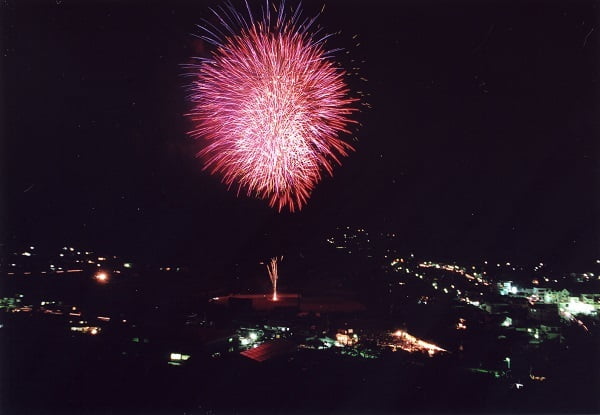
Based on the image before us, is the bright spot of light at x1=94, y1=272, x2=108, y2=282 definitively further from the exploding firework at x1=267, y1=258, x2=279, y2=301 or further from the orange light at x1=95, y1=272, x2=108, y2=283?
the exploding firework at x1=267, y1=258, x2=279, y2=301

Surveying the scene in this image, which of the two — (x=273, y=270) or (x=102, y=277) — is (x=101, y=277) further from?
(x=273, y=270)

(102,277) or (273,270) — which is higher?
(273,270)

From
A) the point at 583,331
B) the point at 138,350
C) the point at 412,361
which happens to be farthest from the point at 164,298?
the point at 583,331

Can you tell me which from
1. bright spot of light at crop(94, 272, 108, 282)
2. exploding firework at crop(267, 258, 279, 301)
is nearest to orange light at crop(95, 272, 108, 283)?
bright spot of light at crop(94, 272, 108, 282)

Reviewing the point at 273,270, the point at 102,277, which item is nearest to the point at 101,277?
the point at 102,277

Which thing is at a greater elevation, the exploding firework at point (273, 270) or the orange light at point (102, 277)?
the exploding firework at point (273, 270)

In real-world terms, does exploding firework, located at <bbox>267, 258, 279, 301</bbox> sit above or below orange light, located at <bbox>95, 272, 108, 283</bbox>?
above

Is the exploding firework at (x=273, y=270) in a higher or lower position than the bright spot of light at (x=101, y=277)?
higher

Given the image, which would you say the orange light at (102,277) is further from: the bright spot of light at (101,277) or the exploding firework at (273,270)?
the exploding firework at (273,270)

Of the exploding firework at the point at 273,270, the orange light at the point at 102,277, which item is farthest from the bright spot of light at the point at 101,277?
the exploding firework at the point at 273,270

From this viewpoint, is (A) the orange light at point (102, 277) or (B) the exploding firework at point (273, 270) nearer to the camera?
(A) the orange light at point (102, 277)

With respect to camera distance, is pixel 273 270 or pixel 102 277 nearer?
pixel 102 277

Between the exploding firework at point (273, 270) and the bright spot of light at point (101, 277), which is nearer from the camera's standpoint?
the bright spot of light at point (101, 277)
